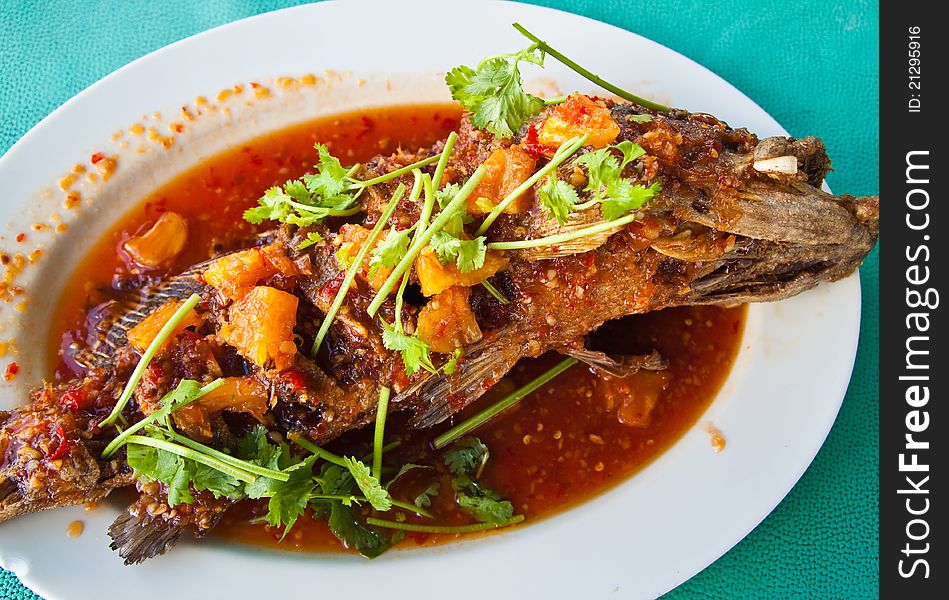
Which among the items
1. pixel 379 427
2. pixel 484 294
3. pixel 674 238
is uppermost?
pixel 674 238

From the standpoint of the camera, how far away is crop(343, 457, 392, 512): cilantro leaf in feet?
10.3

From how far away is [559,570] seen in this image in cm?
357

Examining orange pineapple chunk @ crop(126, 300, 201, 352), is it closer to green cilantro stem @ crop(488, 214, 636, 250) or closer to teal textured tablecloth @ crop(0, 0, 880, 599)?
green cilantro stem @ crop(488, 214, 636, 250)

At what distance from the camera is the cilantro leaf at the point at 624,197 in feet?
8.46

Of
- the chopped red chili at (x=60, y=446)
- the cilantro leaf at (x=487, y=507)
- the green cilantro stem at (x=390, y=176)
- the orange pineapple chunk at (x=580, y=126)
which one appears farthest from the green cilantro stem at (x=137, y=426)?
the orange pineapple chunk at (x=580, y=126)

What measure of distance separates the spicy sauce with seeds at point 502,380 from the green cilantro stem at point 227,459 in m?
0.73

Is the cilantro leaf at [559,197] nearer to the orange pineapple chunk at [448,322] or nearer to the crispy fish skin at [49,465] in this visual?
the orange pineapple chunk at [448,322]

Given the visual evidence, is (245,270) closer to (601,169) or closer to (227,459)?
(227,459)

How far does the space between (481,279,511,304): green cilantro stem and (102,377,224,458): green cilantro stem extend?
1.06 metres

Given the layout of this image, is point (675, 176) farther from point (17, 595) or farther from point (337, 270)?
point (17, 595)

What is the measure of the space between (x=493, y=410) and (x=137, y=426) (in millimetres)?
1597

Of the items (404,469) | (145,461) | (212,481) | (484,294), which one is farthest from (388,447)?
(145,461)

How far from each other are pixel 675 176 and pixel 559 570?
72.6 inches

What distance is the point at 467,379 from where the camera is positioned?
11.0ft
